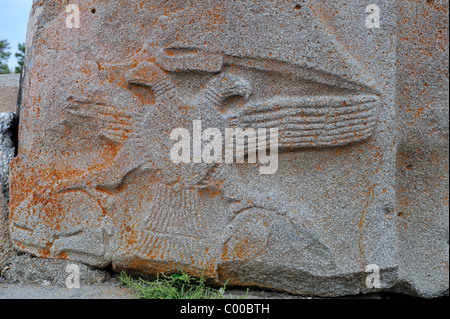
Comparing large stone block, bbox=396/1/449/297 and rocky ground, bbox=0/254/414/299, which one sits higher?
large stone block, bbox=396/1/449/297

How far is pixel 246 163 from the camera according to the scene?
6.52 ft

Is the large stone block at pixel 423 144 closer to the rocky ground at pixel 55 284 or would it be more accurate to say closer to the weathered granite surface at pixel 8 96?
the rocky ground at pixel 55 284

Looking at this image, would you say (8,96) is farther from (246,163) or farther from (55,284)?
(246,163)

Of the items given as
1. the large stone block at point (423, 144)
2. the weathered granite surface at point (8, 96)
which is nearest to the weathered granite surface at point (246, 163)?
the large stone block at point (423, 144)

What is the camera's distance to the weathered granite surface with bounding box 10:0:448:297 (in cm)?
191

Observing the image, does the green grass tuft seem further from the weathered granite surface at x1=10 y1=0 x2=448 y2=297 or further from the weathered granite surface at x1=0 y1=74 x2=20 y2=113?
the weathered granite surface at x1=0 y1=74 x2=20 y2=113

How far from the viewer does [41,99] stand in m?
2.15

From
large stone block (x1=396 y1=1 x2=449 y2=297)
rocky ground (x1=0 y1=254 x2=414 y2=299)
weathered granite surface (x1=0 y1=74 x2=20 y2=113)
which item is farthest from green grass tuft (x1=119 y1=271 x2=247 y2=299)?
weathered granite surface (x1=0 y1=74 x2=20 y2=113)

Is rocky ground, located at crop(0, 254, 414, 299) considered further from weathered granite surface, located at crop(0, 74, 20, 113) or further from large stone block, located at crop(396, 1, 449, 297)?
weathered granite surface, located at crop(0, 74, 20, 113)

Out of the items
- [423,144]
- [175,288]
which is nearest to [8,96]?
[175,288]

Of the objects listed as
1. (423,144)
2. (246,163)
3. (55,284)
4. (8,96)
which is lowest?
(55,284)

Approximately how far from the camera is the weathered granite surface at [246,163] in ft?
6.28

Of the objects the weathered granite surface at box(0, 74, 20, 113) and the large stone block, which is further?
the weathered granite surface at box(0, 74, 20, 113)
